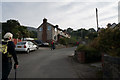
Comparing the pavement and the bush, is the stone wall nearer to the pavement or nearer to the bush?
the pavement

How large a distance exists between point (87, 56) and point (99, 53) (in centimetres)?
98

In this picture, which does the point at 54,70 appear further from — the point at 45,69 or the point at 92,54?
the point at 92,54

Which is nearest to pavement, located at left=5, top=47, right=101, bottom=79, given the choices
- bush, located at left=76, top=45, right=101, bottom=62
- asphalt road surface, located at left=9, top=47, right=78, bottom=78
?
asphalt road surface, located at left=9, top=47, right=78, bottom=78

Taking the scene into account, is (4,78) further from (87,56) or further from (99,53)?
(99,53)

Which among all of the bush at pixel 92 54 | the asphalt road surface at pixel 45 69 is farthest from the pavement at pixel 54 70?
the bush at pixel 92 54

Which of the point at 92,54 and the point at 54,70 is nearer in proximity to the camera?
the point at 54,70

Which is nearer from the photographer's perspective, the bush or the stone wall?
the stone wall

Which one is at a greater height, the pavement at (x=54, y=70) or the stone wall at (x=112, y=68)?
the stone wall at (x=112, y=68)

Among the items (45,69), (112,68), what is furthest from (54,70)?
(112,68)

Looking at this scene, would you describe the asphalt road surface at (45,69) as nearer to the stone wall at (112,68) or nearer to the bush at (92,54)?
the bush at (92,54)

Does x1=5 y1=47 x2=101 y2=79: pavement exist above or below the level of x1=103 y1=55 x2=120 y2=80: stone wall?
below

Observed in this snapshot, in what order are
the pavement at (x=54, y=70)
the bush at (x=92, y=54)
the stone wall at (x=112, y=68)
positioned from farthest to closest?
the bush at (x=92, y=54)
the pavement at (x=54, y=70)
the stone wall at (x=112, y=68)

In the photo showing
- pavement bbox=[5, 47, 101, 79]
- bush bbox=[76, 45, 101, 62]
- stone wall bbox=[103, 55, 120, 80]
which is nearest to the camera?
stone wall bbox=[103, 55, 120, 80]

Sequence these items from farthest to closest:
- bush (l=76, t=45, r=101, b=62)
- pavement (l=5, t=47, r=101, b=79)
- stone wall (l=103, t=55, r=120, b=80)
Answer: bush (l=76, t=45, r=101, b=62), pavement (l=5, t=47, r=101, b=79), stone wall (l=103, t=55, r=120, b=80)
